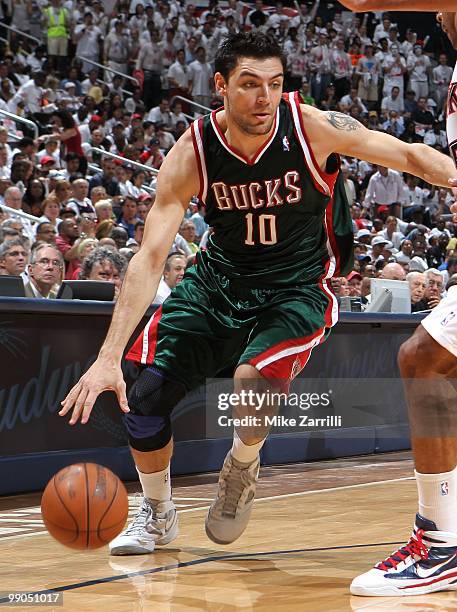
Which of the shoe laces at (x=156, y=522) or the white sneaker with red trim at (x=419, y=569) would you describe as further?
the shoe laces at (x=156, y=522)

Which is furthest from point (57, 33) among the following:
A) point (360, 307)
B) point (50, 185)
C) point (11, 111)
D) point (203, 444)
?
point (203, 444)

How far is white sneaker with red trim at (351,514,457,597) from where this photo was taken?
379 centimetres

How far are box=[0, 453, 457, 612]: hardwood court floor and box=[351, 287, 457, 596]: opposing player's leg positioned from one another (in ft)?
0.25

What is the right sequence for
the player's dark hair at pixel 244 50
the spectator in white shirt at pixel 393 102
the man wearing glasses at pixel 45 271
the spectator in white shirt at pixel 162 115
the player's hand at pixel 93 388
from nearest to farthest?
the player's hand at pixel 93 388 < the player's dark hair at pixel 244 50 < the man wearing glasses at pixel 45 271 < the spectator in white shirt at pixel 162 115 < the spectator in white shirt at pixel 393 102

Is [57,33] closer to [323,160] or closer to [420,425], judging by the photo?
[323,160]

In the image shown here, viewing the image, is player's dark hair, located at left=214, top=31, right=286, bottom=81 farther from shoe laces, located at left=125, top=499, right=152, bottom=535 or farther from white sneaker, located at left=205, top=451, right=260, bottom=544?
shoe laces, located at left=125, top=499, right=152, bottom=535

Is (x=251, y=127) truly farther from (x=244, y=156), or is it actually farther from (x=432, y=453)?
(x=432, y=453)

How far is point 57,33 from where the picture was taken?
17.1 metres

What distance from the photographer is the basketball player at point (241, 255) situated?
14.7 feet

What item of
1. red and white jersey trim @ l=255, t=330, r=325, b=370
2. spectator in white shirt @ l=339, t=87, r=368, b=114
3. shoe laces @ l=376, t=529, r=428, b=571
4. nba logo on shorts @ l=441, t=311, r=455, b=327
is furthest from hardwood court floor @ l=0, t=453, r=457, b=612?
spectator in white shirt @ l=339, t=87, r=368, b=114

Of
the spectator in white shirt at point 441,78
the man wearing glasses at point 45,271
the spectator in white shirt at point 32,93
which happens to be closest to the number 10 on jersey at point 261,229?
the man wearing glasses at point 45,271

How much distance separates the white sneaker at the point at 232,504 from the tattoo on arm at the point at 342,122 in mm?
1550

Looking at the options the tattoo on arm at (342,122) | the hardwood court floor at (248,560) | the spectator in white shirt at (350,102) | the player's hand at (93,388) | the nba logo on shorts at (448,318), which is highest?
the spectator in white shirt at (350,102)

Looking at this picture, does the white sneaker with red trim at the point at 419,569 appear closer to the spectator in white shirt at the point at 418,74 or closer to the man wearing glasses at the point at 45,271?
the man wearing glasses at the point at 45,271
